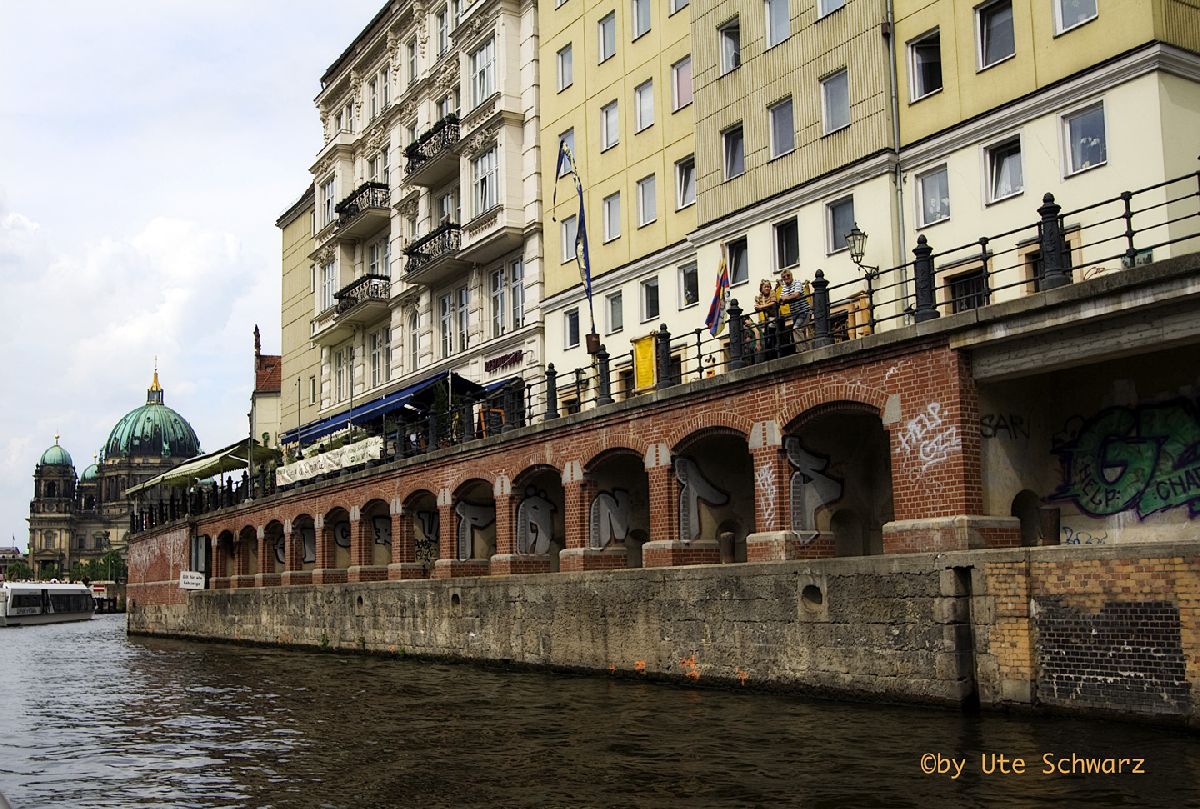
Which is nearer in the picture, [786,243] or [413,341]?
[786,243]

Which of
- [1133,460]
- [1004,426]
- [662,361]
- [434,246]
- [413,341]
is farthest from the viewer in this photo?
[413,341]

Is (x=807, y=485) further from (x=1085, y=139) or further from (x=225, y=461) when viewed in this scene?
(x=225, y=461)

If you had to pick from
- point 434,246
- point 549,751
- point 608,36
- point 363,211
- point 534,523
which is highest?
point 608,36

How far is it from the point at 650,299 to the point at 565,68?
8359 mm

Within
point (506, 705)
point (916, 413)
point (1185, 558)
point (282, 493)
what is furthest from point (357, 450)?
point (1185, 558)

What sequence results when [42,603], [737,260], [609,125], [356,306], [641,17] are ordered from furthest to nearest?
[42,603]
[356,306]
[609,125]
[641,17]
[737,260]

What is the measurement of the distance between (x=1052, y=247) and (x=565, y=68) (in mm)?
22259

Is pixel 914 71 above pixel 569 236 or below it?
above

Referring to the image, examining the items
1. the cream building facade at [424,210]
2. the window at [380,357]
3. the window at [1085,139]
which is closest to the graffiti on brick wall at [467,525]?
the cream building facade at [424,210]

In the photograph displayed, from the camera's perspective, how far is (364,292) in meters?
47.3

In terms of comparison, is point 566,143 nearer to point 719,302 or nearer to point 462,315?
point 462,315

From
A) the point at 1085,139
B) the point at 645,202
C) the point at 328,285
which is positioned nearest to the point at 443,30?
the point at 328,285

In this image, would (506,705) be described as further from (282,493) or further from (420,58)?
(420,58)

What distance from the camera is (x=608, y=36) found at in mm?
34781
